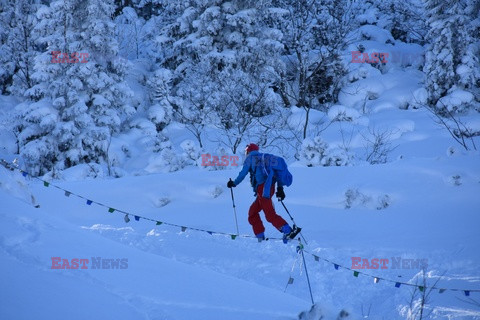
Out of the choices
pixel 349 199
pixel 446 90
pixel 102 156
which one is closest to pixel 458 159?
pixel 349 199

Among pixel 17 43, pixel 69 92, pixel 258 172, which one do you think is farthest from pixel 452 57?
pixel 17 43

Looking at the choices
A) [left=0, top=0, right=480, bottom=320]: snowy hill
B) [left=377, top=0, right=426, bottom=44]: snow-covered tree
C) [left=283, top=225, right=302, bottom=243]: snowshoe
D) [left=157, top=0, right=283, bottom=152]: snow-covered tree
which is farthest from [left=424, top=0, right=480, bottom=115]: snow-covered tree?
[left=283, top=225, right=302, bottom=243]: snowshoe

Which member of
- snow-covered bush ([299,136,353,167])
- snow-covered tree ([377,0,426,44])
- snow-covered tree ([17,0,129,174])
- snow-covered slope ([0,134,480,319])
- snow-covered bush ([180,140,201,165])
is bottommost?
snow-covered slope ([0,134,480,319])

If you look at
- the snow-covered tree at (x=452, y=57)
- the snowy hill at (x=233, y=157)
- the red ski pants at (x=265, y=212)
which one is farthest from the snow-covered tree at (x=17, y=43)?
the snow-covered tree at (x=452, y=57)

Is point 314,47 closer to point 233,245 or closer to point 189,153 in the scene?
point 189,153

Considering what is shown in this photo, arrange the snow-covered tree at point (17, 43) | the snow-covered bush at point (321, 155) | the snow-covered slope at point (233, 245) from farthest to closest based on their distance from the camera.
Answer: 1. the snow-covered tree at point (17, 43)
2. the snow-covered bush at point (321, 155)
3. the snow-covered slope at point (233, 245)

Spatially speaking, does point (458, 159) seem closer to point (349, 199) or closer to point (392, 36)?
point (349, 199)

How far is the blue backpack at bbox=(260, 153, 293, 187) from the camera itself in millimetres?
7434

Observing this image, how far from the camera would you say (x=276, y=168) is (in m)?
7.43

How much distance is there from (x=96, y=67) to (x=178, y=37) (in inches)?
274

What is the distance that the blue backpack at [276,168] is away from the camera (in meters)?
7.43

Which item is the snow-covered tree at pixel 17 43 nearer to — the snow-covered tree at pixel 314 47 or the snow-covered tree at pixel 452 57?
the snow-covered tree at pixel 314 47

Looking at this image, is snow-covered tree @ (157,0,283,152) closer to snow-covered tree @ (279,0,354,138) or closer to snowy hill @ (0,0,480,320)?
snowy hill @ (0,0,480,320)

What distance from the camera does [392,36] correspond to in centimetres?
2731
